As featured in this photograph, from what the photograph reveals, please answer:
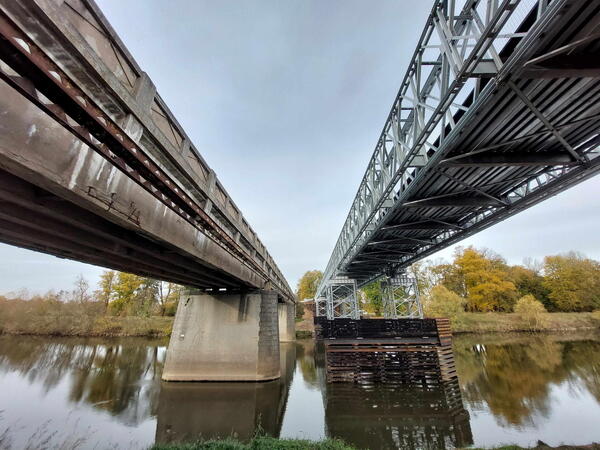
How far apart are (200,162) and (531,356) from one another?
31036 millimetres

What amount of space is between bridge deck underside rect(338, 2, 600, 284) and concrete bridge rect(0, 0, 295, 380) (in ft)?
23.2

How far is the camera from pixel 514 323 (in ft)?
139

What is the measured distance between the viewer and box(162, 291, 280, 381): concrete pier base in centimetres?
1538

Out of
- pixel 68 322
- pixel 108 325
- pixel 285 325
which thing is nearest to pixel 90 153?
pixel 285 325

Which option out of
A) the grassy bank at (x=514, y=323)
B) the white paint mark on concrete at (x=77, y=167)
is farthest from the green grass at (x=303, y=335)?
the white paint mark on concrete at (x=77, y=167)

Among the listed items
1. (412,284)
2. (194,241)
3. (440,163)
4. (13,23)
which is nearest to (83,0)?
(13,23)

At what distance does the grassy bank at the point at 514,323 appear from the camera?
137 ft

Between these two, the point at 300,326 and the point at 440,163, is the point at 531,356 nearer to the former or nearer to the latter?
the point at 440,163

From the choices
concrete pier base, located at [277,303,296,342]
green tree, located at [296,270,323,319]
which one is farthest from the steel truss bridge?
green tree, located at [296,270,323,319]

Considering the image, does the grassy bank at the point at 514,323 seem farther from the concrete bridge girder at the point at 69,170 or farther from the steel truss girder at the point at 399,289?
the concrete bridge girder at the point at 69,170

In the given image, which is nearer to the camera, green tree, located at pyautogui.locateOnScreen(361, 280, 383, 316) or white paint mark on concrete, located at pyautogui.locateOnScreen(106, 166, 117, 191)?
white paint mark on concrete, located at pyautogui.locateOnScreen(106, 166, 117, 191)

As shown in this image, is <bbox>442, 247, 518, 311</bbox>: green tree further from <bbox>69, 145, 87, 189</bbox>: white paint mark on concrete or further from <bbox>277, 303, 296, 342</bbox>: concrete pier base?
<bbox>69, 145, 87, 189</bbox>: white paint mark on concrete

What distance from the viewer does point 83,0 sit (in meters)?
3.83

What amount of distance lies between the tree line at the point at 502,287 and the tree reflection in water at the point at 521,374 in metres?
16.2
